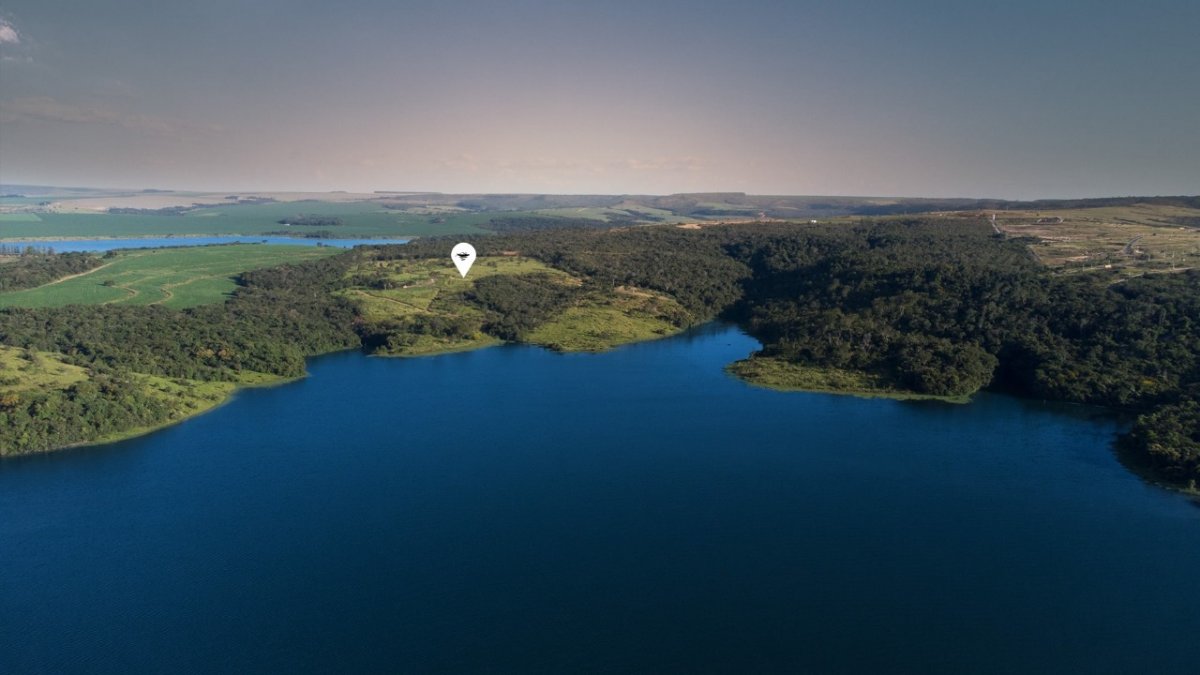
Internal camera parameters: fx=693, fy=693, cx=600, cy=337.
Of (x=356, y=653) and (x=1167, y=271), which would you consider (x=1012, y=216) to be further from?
(x=356, y=653)

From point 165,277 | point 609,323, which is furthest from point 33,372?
point 165,277

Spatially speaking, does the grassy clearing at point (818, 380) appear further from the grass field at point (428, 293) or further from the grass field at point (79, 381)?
the grass field at point (79, 381)

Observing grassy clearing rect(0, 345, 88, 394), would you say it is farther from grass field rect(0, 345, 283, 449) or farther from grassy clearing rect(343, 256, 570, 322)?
grassy clearing rect(343, 256, 570, 322)

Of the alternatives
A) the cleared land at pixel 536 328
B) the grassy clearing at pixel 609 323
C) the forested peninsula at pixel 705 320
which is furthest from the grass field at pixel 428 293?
the grassy clearing at pixel 609 323

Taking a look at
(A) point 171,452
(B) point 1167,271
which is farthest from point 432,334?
(B) point 1167,271

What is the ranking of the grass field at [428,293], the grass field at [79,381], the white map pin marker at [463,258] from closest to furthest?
the grass field at [79,381]
the grass field at [428,293]
the white map pin marker at [463,258]

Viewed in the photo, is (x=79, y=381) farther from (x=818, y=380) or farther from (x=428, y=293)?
(x=818, y=380)

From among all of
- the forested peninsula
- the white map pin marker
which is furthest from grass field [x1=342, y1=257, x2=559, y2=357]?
the white map pin marker
